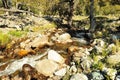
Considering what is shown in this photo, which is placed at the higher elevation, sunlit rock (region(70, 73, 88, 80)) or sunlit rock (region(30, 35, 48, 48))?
sunlit rock (region(70, 73, 88, 80))

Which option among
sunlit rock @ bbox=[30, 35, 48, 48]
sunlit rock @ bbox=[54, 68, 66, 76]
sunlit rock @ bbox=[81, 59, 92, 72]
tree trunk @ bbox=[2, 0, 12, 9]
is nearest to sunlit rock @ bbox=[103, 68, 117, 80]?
sunlit rock @ bbox=[81, 59, 92, 72]

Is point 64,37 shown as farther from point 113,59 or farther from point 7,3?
point 7,3

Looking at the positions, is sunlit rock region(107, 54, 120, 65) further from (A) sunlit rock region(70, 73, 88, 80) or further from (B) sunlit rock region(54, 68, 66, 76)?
(B) sunlit rock region(54, 68, 66, 76)

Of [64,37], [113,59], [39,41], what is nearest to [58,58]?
[113,59]

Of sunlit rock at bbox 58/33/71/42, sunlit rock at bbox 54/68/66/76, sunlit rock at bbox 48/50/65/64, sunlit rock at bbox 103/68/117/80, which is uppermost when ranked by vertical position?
sunlit rock at bbox 103/68/117/80

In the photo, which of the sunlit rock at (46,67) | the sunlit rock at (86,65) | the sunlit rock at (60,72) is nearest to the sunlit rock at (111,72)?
the sunlit rock at (86,65)

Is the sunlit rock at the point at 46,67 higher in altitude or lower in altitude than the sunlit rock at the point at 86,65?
lower

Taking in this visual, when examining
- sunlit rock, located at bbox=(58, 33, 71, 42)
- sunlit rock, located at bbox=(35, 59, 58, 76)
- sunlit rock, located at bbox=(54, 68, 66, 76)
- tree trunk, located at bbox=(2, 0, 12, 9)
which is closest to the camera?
sunlit rock, located at bbox=(54, 68, 66, 76)

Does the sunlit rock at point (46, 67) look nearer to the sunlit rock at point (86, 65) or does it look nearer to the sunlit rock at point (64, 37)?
the sunlit rock at point (86, 65)

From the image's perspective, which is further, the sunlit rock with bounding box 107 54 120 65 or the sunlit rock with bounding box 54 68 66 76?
the sunlit rock with bounding box 54 68 66 76

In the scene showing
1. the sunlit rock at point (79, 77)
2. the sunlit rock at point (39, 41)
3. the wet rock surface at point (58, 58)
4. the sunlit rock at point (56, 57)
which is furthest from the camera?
the sunlit rock at point (39, 41)

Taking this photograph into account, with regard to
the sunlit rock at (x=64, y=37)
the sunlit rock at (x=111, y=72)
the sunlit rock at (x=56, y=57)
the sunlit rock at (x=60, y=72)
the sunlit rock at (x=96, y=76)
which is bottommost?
the sunlit rock at (x=64, y=37)

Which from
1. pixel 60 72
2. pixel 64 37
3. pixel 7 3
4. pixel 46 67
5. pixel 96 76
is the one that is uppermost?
pixel 96 76

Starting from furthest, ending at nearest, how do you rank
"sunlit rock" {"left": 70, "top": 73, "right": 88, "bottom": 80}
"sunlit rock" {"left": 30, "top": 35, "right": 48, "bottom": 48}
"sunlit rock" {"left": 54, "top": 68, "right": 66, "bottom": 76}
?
"sunlit rock" {"left": 30, "top": 35, "right": 48, "bottom": 48} < "sunlit rock" {"left": 54, "top": 68, "right": 66, "bottom": 76} < "sunlit rock" {"left": 70, "top": 73, "right": 88, "bottom": 80}
